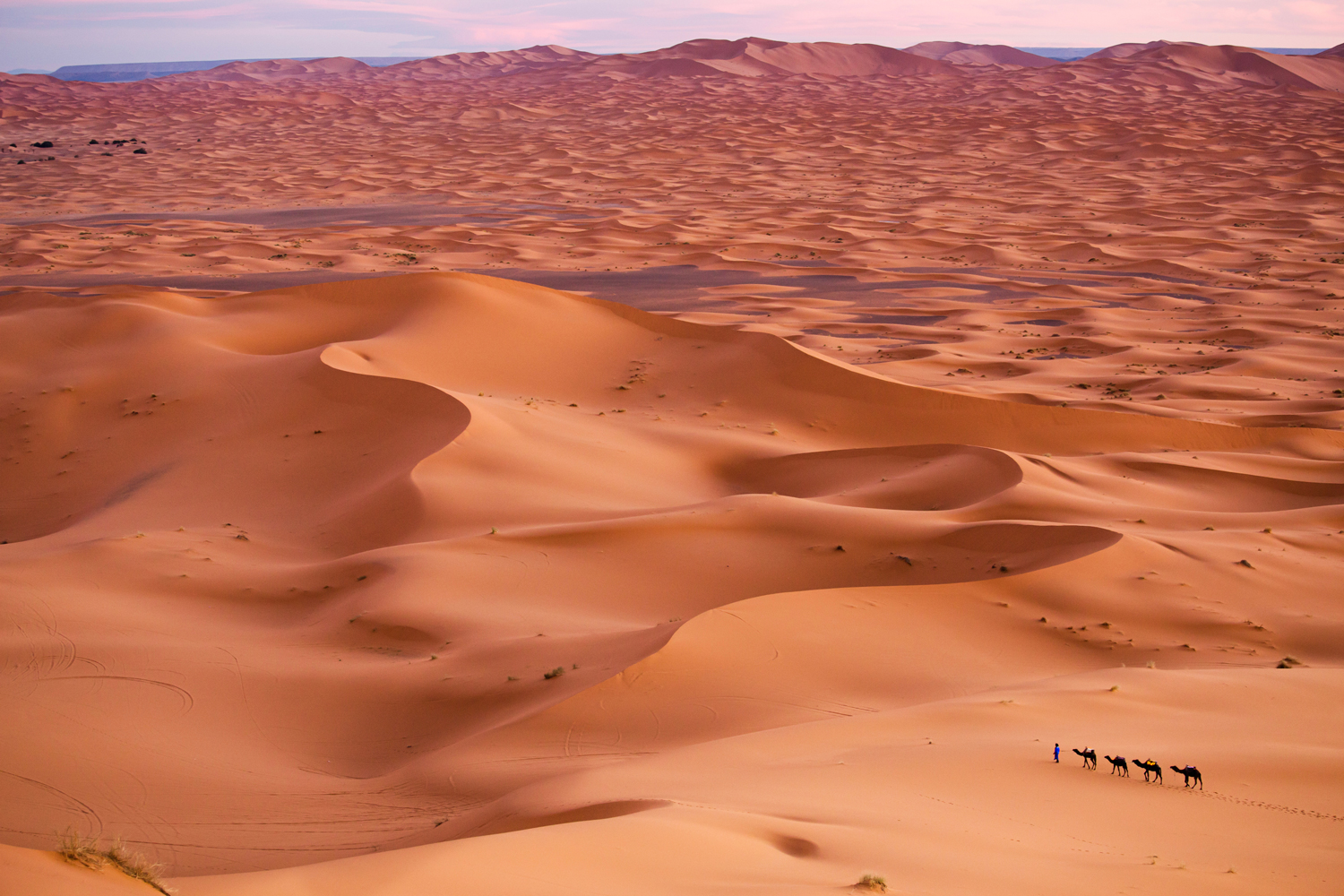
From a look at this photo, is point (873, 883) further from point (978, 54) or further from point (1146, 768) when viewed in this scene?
point (978, 54)

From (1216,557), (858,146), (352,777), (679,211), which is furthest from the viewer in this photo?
(858,146)

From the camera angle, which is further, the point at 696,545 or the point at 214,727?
the point at 696,545

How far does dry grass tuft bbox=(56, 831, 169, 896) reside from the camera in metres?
2.63

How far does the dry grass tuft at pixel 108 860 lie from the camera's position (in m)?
2.63

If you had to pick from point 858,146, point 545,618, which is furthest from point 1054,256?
point 858,146

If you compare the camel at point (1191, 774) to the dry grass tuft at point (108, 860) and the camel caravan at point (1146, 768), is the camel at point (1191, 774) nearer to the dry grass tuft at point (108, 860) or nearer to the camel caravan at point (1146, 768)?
the camel caravan at point (1146, 768)

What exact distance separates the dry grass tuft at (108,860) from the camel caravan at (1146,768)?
367 centimetres

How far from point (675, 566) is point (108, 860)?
17.3 feet

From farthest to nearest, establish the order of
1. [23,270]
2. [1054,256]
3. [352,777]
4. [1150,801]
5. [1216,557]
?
[1054,256] → [23,270] → [1216,557] → [352,777] → [1150,801]

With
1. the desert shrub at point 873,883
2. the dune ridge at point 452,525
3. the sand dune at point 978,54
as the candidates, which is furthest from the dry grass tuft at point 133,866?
the sand dune at point 978,54

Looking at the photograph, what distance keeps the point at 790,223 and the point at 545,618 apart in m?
21.7

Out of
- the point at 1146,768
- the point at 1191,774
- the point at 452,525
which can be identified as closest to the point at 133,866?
the point at 1146,768

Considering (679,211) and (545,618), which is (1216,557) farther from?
(679,211)

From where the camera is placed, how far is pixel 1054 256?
893 inches
